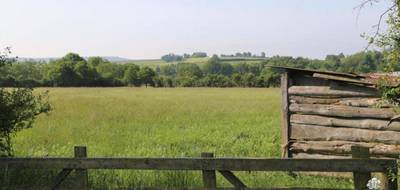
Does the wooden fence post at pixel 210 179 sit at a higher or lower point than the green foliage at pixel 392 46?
lower

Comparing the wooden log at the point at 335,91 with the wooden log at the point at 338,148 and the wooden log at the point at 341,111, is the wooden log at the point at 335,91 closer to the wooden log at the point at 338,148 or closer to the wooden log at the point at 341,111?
the wooden log at the point at 341,111

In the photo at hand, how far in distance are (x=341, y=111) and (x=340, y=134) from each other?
492mm

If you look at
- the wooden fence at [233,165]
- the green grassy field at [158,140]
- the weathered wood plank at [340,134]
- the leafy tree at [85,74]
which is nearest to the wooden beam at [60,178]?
the wooden fence at [233,165]

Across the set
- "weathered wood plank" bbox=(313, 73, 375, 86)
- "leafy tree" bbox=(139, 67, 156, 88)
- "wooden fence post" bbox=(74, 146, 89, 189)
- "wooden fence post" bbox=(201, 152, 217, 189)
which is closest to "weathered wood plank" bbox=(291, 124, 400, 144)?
"weathered wood plank" bbox=(313, 73, 375, 86)

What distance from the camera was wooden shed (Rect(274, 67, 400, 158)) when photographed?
1029 centimetres

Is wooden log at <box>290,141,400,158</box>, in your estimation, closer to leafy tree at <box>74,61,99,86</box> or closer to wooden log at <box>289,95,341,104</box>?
wooden log at <box>289,95,341,104</box>

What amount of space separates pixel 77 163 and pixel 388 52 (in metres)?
4.45

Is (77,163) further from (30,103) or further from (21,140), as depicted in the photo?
(21,140)

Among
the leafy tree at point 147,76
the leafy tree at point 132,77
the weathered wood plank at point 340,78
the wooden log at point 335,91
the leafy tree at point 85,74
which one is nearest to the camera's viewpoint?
the weathered wood plank at point 340,78

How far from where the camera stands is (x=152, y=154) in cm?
1316

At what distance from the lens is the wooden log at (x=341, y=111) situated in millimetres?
10250

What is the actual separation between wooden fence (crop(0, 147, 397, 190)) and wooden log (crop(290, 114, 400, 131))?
3.47 meters

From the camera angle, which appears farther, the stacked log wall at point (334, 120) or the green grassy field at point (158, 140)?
the stacked log wall at point (334, 120)

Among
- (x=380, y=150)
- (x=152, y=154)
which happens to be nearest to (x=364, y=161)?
(x=380, y=150)
